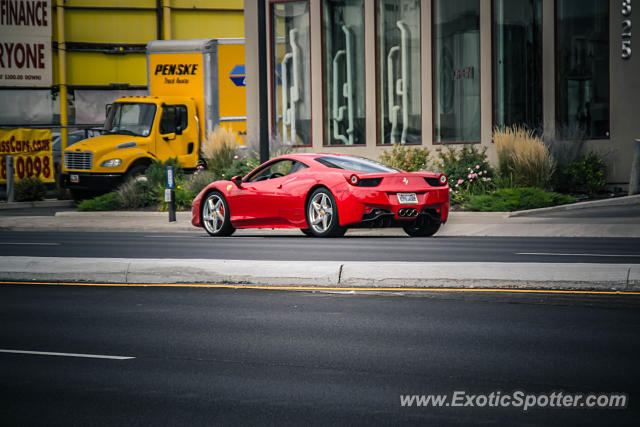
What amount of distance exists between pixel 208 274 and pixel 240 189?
590 cm

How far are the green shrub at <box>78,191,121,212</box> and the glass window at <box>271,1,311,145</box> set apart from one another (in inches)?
221

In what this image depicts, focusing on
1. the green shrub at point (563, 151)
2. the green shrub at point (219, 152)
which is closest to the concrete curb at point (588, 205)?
the green shrub at point (563, 151)

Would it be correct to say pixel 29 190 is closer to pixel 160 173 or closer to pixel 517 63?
pixel 160 173

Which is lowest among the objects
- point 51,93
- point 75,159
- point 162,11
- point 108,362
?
point 108,362

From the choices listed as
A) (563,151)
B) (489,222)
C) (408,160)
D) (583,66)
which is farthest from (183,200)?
(583,66)

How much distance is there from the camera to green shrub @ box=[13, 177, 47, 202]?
30.3 metres

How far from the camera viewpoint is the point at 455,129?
2530 centimetres

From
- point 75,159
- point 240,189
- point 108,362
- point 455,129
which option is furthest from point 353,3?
point 108,362

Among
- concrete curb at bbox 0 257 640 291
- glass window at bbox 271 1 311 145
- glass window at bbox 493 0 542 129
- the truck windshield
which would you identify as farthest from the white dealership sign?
concrete curb at bbox 0 257 640 291

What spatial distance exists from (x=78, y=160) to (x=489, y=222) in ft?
41.3

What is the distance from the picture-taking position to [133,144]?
2594 cm

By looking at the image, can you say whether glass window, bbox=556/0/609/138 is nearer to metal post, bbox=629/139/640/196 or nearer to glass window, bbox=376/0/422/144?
metal post, bbox=629/139/640/196

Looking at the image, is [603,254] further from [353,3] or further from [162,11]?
[162,11]

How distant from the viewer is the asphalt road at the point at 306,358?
5.03 metres
